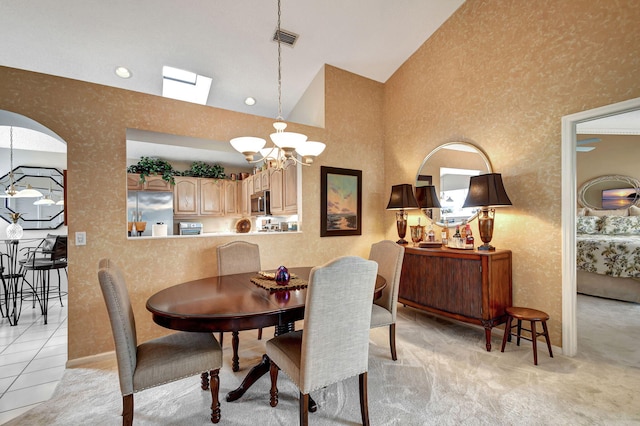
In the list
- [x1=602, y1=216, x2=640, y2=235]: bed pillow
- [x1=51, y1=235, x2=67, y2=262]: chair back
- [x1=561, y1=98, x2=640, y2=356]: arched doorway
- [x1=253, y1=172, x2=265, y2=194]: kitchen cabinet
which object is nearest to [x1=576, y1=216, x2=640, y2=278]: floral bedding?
[x1=602, y1=216, x2=640, y2=235]: bed pillow

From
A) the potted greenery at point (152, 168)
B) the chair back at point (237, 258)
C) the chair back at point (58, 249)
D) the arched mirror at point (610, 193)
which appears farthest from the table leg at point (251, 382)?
the arched mirror at point (610, 193)

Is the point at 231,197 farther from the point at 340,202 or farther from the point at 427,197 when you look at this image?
the point at 427,197

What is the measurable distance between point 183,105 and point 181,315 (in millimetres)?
2310

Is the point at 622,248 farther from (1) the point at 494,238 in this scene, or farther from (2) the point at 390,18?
(2) the point at 390,18

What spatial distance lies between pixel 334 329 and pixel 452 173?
9.00 feet

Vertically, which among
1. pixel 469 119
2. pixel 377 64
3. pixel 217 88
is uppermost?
pixel 377 64

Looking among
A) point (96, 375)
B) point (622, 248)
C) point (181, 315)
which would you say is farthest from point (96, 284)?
point (622, 248)

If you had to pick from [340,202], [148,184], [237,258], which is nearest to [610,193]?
[340,202]

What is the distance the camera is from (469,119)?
10.7 feet

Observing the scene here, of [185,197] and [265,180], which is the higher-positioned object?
[265,180]

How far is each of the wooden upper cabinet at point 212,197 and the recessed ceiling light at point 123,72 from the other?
Result: 8.39 feet

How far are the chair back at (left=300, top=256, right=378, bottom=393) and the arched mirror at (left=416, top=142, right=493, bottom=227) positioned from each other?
2.33 meters

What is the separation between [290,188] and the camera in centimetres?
388

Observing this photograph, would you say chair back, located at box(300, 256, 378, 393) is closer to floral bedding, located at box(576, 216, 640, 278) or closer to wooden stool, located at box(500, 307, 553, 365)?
wooden stool, located at box(500, 307, 553, 365)
